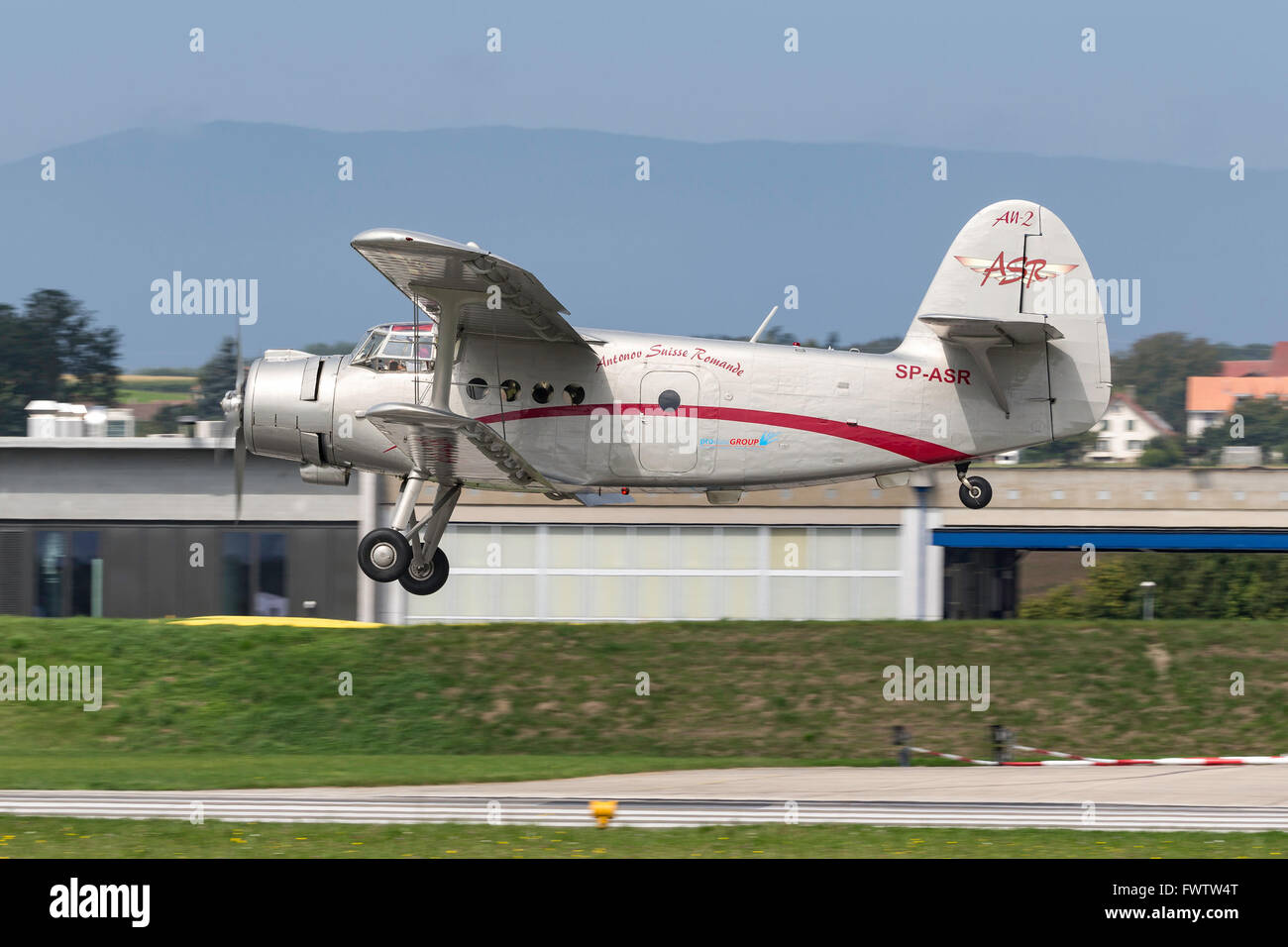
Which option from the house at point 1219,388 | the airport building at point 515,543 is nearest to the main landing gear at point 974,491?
the airport building at point 515,543

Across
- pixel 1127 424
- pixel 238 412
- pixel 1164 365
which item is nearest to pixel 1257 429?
pixel 1164 365

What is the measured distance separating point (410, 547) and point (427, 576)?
0.63 m

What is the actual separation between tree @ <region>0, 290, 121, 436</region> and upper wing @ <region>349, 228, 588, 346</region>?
7330cm

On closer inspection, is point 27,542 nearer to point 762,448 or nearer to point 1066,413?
point 762,448

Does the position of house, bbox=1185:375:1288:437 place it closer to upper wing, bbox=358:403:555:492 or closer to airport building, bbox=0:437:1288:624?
airport building, bbox=0:437:1288:624

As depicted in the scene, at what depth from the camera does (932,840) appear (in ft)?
Answer: 41.8

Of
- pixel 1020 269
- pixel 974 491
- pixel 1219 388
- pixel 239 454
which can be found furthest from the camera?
pixel 1219 388

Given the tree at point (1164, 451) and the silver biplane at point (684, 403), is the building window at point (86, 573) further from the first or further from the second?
the tree at point (1164, 451)

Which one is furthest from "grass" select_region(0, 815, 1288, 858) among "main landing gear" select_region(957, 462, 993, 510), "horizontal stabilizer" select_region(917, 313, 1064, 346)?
"horizontal stabilizer" select_region(917, 313, 1064, 346)

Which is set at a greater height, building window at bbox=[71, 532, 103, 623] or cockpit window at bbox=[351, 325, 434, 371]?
cockpit window at bbox=[351, 325, 434, 371]

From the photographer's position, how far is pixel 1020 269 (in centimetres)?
1838

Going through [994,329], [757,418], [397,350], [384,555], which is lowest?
[384,555]

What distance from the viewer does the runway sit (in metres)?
13.9

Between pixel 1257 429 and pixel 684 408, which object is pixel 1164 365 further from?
pixel 684 408
